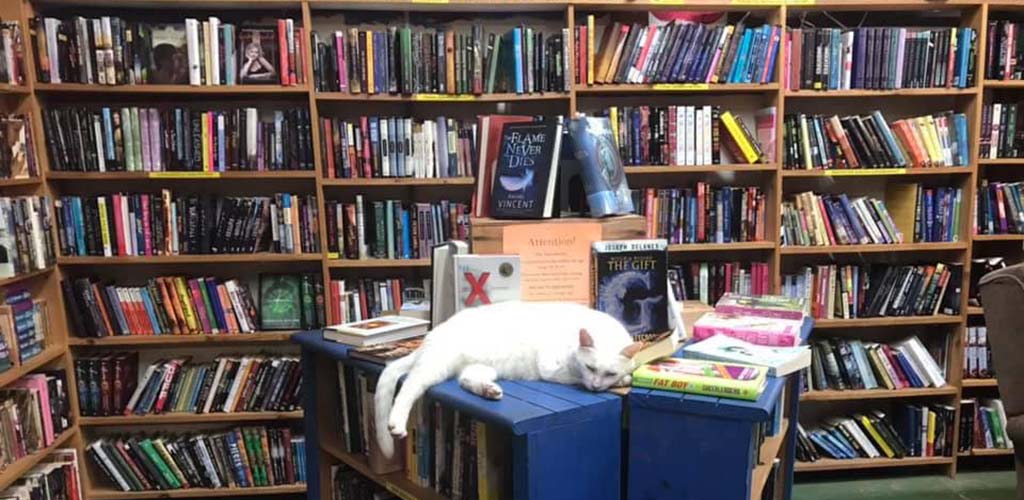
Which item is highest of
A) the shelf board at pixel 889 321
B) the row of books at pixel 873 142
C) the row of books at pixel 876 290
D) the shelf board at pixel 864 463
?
the row of books at pixel 873 142

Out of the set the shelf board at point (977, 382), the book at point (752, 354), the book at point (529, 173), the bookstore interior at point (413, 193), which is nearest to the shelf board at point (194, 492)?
the bookstore interior at point (413, 193)

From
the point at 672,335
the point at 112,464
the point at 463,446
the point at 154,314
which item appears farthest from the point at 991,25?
the point at 112,464

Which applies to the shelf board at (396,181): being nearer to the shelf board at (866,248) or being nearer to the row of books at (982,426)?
the shelf board at (866,248)

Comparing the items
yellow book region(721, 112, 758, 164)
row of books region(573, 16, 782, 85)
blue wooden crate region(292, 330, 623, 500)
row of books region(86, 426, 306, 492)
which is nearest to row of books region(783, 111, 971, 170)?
yellow book region(721, 112, 758, 164)

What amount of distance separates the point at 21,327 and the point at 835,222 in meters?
3.13

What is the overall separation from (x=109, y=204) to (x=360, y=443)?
1.56 metres

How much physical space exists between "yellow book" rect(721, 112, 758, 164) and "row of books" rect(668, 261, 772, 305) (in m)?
0.45

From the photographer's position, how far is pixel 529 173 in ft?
5.79

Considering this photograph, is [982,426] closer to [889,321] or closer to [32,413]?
[889,321]

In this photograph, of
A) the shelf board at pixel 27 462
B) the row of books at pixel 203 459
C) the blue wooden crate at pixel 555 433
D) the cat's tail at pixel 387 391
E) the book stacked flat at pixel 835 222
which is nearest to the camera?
the blue wooden crate at pixel 555 433

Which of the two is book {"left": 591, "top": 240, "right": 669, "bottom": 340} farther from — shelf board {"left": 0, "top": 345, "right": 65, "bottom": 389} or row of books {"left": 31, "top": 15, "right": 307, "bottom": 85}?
shelf board {"left": 0, "top": 345, "right": 65, "bottom": 389}

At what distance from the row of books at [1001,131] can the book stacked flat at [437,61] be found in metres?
1.76

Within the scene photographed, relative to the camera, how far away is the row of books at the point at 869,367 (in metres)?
2.89

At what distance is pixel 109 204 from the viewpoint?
8.52 feet
